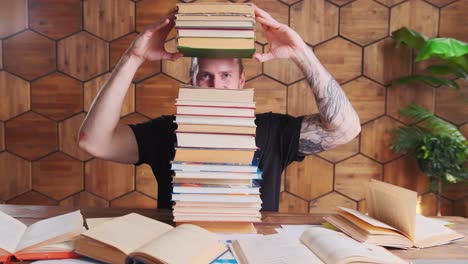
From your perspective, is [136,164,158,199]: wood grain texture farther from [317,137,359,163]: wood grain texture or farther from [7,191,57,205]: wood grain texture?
[317,137,359,163]: wood grain texture

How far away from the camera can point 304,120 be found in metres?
1.49

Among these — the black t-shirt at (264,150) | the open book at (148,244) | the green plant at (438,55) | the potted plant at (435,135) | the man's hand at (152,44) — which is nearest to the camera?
the open book at (148,244)

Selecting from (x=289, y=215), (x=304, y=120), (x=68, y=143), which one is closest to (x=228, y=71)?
(x=304, y=120)

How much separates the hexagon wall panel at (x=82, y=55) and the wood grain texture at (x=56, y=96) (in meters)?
0.06

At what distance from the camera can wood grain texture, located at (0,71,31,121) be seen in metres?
2.61

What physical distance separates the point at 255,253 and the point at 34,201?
89.5 inches

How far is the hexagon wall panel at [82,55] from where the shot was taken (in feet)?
8.57

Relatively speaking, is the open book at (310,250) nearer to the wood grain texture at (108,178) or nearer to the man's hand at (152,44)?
the man's hand at (152,44)

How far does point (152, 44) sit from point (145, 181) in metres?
1.56

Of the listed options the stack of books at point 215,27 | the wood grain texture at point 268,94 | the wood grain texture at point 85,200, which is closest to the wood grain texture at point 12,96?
the wood grain texture at point 85,200

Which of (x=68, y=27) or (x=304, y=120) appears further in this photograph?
(x=68, y=27)

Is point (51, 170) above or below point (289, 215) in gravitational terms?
below

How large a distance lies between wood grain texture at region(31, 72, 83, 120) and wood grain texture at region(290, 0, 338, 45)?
137cm

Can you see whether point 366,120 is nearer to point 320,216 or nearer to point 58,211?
point 320,216
